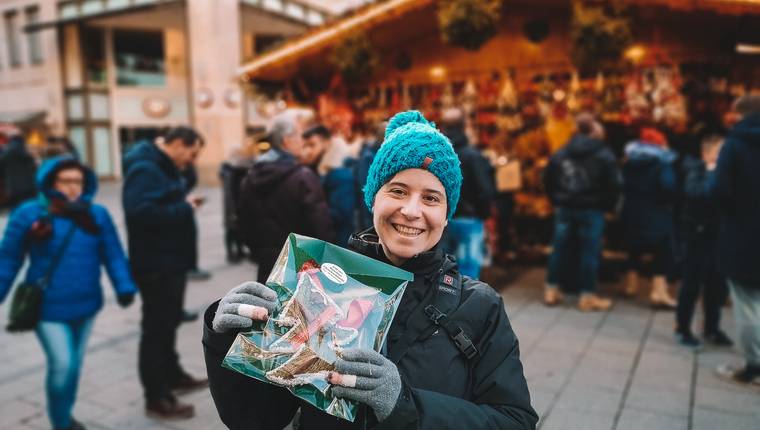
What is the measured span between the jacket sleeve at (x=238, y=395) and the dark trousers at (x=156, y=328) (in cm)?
277

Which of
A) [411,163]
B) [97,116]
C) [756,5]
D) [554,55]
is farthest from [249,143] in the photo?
[97,116]

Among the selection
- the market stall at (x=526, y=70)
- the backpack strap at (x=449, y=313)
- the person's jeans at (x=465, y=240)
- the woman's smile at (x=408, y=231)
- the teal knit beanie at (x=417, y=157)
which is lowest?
the person's jeans at (x=465, y=240)

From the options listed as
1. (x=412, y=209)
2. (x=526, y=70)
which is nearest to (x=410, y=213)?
(x=412, y=209)

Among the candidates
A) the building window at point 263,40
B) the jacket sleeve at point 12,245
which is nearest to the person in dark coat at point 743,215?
the jacket sleeve at point 12,245

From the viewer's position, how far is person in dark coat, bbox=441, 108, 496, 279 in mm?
5117

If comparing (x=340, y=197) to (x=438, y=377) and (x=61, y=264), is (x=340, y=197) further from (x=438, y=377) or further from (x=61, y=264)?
(x=438, y=377)

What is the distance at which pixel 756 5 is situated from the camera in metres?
5.55

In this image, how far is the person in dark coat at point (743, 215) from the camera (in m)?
3.98

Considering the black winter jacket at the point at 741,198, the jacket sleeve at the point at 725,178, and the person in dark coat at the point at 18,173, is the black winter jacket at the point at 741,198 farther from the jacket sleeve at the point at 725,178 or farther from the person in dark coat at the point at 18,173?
the person in dark coat at the point at 18,173

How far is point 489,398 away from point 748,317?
11.4ft

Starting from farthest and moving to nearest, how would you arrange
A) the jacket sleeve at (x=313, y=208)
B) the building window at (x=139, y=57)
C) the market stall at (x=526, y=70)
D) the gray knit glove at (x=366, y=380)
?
the building window at (x=139, y=57)
the market stall at (x=526, y=70)
the jacket sleeve at (x=313, y=208)
the gray knit glove at (x=366, y=380)

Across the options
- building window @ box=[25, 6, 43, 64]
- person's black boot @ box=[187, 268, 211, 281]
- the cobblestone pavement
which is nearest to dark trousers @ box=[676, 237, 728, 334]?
the cobblestone pavement

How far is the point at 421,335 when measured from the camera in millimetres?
1464

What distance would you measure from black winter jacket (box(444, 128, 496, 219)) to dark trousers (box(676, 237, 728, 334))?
5.99ft
